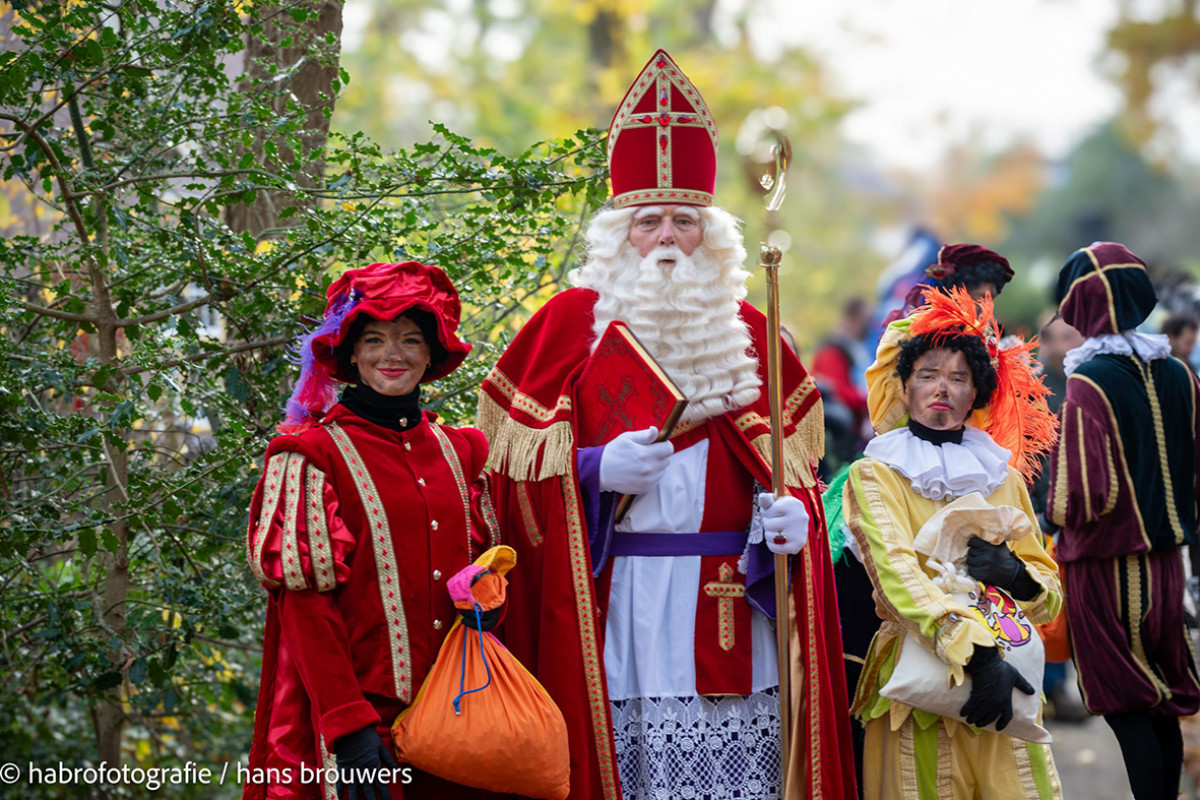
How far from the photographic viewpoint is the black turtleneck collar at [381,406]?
136 inches

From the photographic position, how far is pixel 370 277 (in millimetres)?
3457

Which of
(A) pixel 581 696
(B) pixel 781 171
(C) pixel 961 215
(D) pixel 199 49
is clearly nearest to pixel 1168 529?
(B) pixel 781 171

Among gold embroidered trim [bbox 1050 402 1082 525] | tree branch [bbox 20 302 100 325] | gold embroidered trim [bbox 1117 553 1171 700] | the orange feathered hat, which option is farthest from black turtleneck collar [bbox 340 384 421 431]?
gold embroidered trim [bbox 1117 553 1171 700]

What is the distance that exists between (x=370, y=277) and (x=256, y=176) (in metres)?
1.27

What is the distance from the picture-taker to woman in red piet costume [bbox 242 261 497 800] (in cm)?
318

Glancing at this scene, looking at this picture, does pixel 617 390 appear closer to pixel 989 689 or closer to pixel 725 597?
pixel 725 597

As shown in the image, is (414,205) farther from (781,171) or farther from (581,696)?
(581,696)

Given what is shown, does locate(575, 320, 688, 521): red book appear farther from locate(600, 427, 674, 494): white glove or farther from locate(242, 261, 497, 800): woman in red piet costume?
locate(242, 261, 497, 800): woman in red piet costume

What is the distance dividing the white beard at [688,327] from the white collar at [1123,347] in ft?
5.89

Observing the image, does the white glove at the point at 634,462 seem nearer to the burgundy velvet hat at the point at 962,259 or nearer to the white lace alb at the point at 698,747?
the white lace alb at the point at 698,747

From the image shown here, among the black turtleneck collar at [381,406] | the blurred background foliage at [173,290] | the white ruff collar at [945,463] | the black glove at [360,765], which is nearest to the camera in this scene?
the black glove at [360,765]

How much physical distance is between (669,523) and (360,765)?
3.74 ft

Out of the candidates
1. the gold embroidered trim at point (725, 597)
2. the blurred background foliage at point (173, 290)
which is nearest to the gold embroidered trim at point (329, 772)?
the gold embroidered trim at point (725, 597)

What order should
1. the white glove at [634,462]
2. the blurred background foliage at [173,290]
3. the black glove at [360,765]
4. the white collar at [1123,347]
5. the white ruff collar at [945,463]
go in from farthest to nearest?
the white collar at [1123,347]
the blurred background foliage at [173,290]
the white ruff collar at [945,463]
the white glove at [634,462]
the black glove at [360,765]
